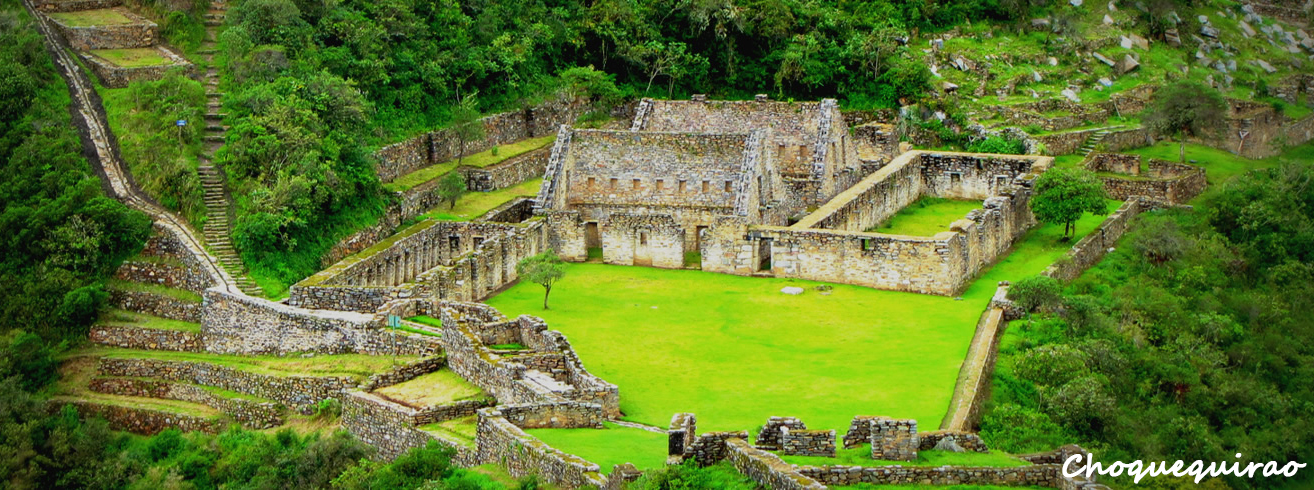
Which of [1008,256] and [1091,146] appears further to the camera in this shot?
[1091,146]

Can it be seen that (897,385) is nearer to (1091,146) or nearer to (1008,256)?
(1008,256)

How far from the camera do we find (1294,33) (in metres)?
107

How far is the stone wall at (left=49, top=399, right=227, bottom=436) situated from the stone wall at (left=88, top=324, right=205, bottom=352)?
2.95 meters

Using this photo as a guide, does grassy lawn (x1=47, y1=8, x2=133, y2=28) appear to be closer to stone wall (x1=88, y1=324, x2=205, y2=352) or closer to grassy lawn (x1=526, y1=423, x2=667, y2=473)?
stone wall (x1=88, y1=324, x2=205, y2=352)

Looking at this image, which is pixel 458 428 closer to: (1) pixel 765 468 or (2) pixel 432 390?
(2) pixel 432 390

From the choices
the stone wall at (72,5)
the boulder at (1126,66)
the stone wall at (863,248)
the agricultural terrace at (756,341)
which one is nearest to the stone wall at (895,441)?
the agricultural terrace at (756,341)

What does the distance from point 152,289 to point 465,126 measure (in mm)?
17398

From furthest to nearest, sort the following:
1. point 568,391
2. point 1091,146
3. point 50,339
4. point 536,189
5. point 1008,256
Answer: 1. point 1091,146
2. point 536,189
3. point 1008,256
4. point 50,339
5. point 568,391

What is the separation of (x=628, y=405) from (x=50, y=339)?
1989 cm

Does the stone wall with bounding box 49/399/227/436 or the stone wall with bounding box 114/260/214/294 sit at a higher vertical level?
the stone wall with bounding box 114/260/214/294

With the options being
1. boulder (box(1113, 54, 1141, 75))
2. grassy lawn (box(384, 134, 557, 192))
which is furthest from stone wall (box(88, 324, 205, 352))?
boulder (box(1113, 54, 1141, 75))

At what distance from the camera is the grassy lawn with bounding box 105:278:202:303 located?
6084cm

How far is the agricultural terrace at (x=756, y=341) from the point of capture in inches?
1959

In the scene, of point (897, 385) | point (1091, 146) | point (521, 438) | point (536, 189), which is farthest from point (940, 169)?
point (521, 438)
